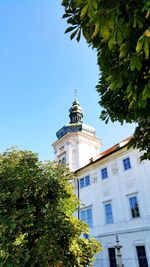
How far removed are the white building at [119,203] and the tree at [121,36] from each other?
10800 mm

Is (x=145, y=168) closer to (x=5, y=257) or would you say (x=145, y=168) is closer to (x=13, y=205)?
(x=13, y=205)

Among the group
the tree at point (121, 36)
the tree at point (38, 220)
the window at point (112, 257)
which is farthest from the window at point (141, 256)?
the tree at point (121, 36)

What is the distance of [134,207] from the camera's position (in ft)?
58.1

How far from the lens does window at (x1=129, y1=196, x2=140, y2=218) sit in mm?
17333

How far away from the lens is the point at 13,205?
9875 mm

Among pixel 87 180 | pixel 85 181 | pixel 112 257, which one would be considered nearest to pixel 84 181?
pixel 85 181

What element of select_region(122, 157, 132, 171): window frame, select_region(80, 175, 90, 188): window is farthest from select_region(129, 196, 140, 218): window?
select_region(80, 175, 90, 188): window

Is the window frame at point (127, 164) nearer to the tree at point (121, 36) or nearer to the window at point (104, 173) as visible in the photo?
the window at point (104, 173)

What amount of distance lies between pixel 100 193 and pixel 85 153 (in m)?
13.2

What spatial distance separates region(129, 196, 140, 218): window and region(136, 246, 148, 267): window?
2.23 m

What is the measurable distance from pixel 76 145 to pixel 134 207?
17174mm

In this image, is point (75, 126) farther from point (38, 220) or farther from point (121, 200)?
point (38, 220)

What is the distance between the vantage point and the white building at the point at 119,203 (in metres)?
16.5

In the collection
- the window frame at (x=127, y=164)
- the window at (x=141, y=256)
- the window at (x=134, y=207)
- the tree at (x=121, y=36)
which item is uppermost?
the window frame at (x=127, y=164)
